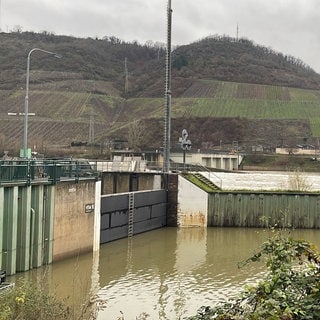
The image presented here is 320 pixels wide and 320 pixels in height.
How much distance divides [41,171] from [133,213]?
9.04 meters

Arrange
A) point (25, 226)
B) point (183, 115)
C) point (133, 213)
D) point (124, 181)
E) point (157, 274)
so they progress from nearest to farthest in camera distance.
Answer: point (25, 226), point (157, 274), point (133, 213), point (124, 181), point (183, 115)

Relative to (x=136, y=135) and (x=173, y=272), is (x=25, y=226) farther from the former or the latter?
(x=136, y=135)

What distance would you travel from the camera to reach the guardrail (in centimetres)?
1585

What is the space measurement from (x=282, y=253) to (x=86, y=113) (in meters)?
93.6

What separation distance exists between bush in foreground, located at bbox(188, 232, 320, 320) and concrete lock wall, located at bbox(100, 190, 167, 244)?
18.3m

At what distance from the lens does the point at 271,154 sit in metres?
73.7

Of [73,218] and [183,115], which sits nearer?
[73,218]

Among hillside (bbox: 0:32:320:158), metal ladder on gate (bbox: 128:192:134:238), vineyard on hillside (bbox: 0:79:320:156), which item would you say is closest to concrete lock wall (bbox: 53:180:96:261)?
metal ladder on gate (bbox: 128:192:134:238)

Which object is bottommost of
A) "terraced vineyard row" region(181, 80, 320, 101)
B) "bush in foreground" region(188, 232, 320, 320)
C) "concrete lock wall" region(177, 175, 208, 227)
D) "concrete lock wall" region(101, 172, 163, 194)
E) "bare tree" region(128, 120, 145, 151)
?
"concrete lock wall" region(177, 175, 208, 227)

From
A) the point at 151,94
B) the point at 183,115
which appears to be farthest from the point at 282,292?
the point at 151,94

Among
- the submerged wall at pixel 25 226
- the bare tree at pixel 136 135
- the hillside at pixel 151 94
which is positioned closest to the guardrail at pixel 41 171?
the submerged wall at pixel 25 226

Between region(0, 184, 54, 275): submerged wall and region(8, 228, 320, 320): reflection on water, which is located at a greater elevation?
region(0, 184, 54, 275): submerged wall

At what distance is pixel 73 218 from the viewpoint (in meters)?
19.5

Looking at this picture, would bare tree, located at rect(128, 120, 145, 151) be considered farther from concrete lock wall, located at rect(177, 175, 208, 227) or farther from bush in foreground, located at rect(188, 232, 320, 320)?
bush in foreground, located at rect(188, 232, 320, 320)
